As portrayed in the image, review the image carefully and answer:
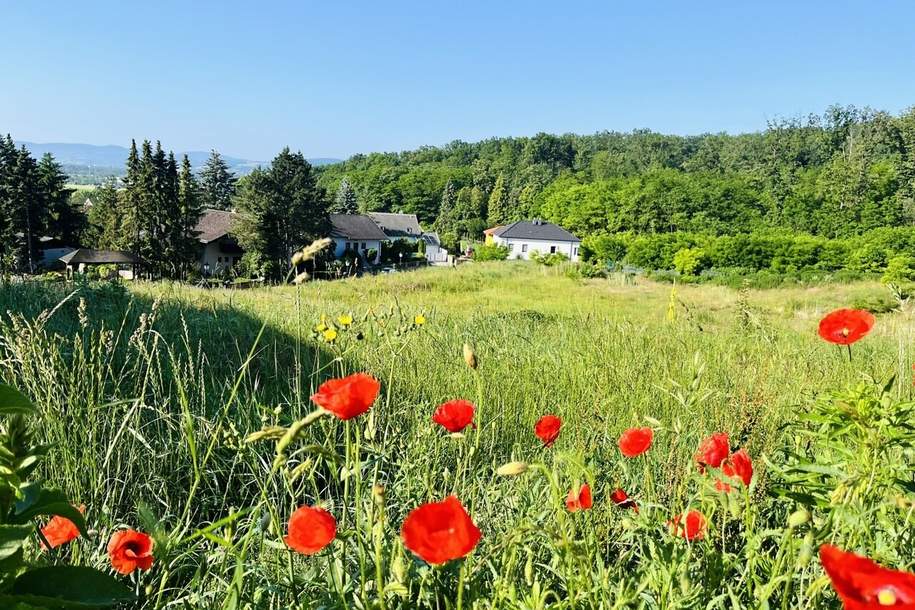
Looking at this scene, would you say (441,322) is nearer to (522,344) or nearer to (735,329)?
(522,344)

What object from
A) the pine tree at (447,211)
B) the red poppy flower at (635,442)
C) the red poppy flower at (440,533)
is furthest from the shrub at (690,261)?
the pine tree at (447,211)

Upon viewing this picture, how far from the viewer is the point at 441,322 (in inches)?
239

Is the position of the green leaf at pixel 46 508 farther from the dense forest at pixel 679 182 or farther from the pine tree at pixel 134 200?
the dense forest at pixel 679 182

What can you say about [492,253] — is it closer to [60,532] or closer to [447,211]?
[447,211]

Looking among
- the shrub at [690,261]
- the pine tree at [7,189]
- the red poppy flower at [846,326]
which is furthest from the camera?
the shrub at [690,261]

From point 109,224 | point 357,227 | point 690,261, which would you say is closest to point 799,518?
point 690,261

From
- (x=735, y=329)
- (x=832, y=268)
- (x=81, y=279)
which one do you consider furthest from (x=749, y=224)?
(x=81, y=279)

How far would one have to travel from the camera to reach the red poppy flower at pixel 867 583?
22.4 inches

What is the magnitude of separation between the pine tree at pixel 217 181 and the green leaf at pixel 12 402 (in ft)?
227

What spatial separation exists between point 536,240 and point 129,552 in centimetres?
4984

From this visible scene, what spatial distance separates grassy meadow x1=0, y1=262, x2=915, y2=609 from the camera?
1.08 metres

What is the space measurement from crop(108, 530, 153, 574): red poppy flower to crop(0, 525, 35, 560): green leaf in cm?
30

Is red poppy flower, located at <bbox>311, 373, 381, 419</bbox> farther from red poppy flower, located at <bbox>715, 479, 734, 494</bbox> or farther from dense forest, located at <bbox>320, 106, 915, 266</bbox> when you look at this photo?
dense forest, located at <bbox>320, 106, 915, 266</bbox>

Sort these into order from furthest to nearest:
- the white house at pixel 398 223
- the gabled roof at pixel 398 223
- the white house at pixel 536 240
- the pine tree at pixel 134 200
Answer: the gabled roof at pixel 398 223 < the white house at pixel 398 223 < the white house at pixel 536 240 < the pine tree at pixel 134 200
